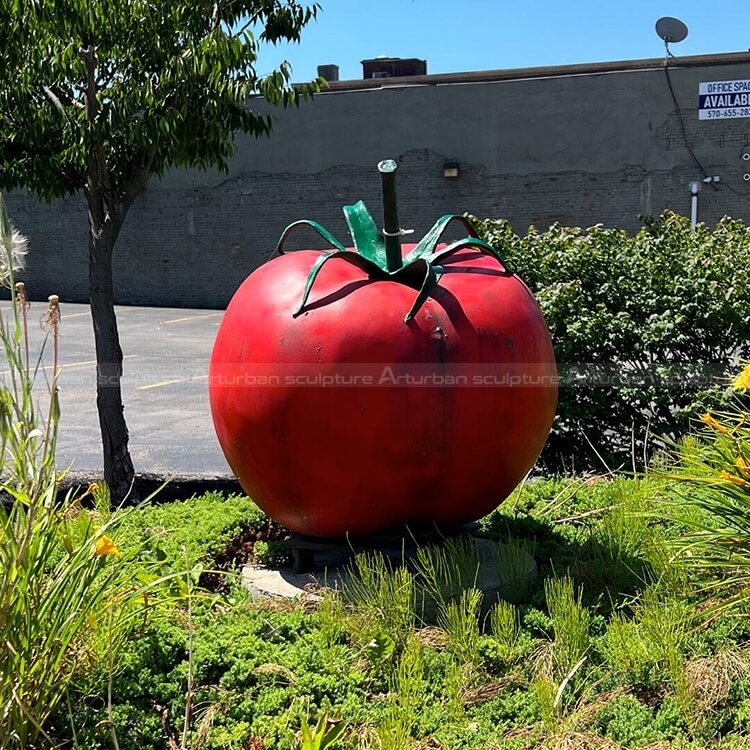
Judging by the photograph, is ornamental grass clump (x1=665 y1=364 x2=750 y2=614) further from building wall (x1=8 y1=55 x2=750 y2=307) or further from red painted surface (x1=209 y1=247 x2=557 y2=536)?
building wall (x1=8 y1=55 x2=750 y2=307)

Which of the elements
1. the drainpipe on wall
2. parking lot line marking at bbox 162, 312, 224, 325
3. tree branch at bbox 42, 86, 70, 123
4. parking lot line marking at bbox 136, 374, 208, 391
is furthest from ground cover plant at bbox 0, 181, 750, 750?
parking lot line marking at bbox 162, 312, 224, 325

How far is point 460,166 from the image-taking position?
20.2 meters

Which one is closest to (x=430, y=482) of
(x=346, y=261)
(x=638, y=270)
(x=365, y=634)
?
(x=365, y=634)

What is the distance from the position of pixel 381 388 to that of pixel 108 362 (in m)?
3.00

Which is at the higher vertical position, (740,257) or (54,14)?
(54,14)

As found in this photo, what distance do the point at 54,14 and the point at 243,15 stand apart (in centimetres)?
120

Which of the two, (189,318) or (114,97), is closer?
(114,97)

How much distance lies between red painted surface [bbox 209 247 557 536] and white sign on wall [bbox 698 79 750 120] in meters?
16.0

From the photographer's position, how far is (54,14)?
16.5ft

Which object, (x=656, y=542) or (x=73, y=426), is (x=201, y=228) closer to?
(x=73, y=426)

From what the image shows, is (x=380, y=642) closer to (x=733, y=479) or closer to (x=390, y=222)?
(x=733, y=479)

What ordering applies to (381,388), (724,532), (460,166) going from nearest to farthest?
(724,532) → (381,388) → (460,166)

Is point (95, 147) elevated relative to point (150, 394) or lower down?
elevated

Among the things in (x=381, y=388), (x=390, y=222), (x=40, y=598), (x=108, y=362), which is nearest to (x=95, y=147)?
(x=108, y=362)
